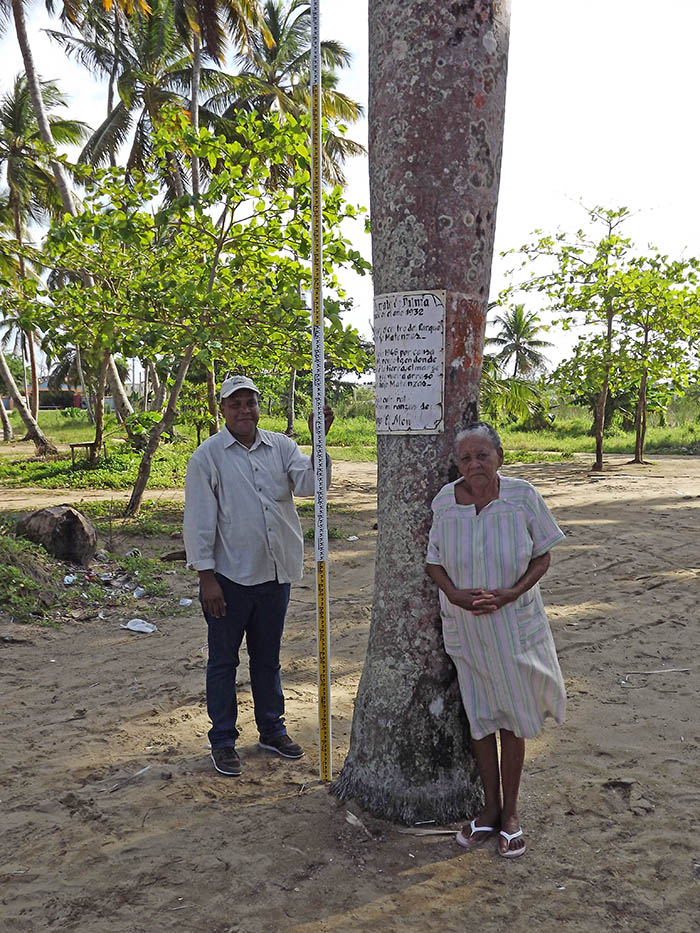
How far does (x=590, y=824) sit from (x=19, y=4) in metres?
19.5

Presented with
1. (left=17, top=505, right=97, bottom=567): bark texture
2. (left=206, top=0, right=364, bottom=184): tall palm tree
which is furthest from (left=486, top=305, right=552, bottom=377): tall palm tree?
(left=17, top=505, right=97, bottom=567): bark texture

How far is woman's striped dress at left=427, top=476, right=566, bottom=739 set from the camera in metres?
2.78

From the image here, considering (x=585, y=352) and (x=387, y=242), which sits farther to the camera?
(x=585, y=352)

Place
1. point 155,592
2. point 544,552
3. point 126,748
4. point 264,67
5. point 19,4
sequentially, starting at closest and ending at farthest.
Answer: point 544,552
point 126,748
point 155,592
point 19,4
point 264,67

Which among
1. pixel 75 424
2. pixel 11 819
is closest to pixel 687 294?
pixel 11 819

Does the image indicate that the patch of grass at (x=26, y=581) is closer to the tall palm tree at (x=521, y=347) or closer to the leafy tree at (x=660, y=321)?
the leafy tree at (x=660, y=321)

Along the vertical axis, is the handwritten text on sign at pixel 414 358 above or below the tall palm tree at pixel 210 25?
below

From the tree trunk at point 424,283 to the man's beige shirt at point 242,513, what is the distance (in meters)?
0.63

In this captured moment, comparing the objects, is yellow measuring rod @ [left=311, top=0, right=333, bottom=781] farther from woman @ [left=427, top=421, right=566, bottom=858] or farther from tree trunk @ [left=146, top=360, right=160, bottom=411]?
tree trunk @ [left=146, top=360, right=160, bottom=411]

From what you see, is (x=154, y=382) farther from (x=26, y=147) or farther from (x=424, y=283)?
(x=424, y=283)

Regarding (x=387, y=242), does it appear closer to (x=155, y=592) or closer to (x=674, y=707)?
(x=674, y=707)

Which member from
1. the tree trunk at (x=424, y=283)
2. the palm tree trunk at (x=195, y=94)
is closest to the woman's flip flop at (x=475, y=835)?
the tree trunk at (x=424, y=283)

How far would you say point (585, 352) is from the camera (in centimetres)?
1772

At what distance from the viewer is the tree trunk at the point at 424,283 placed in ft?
9.53
